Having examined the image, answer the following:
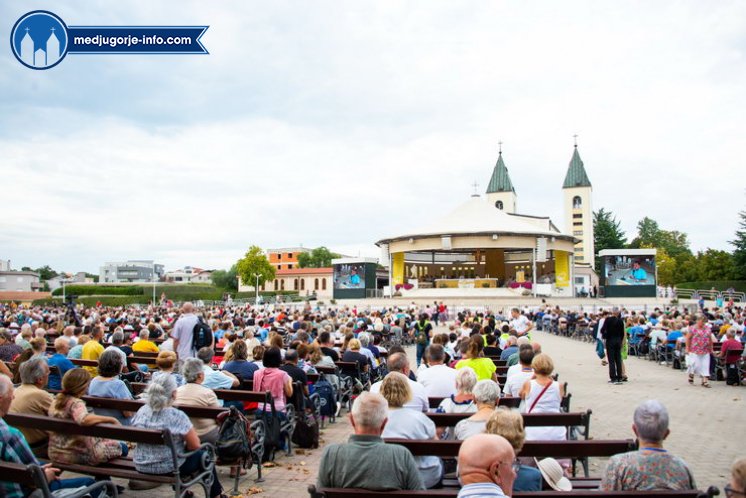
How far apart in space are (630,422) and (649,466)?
18.4 ft

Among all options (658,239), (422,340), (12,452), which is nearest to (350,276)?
(422,340)

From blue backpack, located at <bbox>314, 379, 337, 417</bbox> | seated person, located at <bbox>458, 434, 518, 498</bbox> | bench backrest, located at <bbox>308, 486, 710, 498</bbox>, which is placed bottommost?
blue backpack, located at <bbox>314, 379, 337, 417</bbox>

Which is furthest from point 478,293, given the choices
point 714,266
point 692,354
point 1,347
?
point 1,347

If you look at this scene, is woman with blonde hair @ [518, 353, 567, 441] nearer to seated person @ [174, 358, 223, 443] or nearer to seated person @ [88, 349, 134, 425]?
seated person @ [174, 358, 223, 443]

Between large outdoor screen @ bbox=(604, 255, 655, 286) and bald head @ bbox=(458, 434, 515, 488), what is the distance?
4076 cm

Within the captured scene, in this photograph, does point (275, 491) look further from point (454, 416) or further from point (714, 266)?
point (714, 266)

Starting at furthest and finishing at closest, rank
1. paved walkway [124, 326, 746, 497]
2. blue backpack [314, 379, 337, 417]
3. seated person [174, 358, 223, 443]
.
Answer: blue backpack [314, 379, 337, 417]
paved walkway [124, 326, 746, 497]
seated person [174, 358, 223, 443]

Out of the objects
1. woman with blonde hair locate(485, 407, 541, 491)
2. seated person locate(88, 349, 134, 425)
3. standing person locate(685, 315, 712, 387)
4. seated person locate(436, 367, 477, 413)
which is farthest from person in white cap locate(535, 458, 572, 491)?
standing person locate(685, 315, 712, 387)

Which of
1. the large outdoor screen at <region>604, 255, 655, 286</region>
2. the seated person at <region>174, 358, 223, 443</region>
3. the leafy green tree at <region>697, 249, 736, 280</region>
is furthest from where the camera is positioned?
the leafy green tree at <region>697, 249, 736, 280</region>

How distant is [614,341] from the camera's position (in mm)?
11336

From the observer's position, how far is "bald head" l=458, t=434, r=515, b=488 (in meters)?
2.35

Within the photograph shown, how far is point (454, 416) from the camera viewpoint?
13.9 ft

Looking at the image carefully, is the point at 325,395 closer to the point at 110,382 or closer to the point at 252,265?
the point at 110,382

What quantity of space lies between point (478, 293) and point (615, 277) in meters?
9.85
